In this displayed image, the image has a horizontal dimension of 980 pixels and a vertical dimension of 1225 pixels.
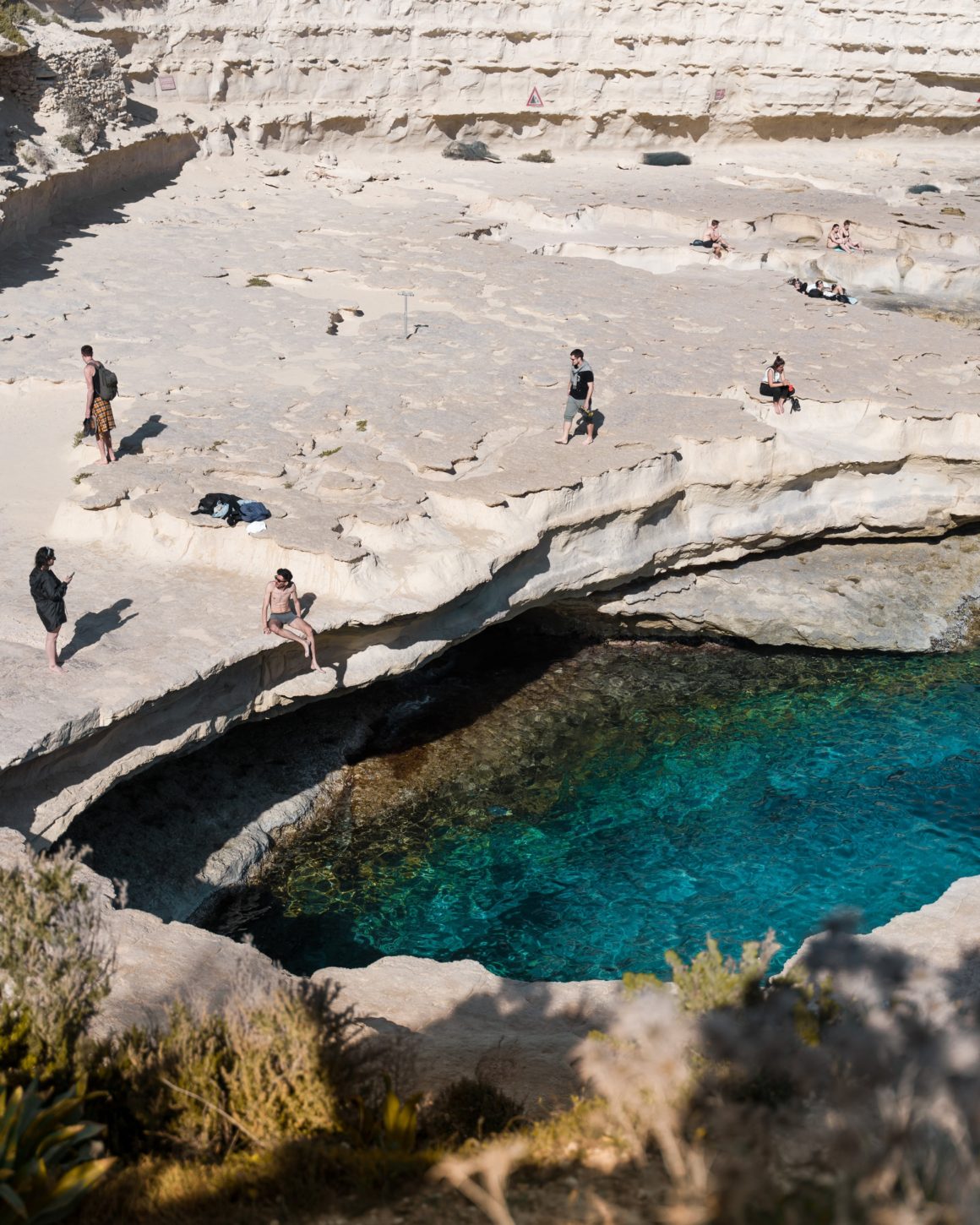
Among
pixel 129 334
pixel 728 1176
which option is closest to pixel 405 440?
pixel 129 334

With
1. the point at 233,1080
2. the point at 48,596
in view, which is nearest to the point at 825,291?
the point at 48,596

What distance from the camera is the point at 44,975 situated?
263 inches

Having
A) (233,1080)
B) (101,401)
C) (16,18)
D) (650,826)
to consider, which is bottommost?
(650,826)

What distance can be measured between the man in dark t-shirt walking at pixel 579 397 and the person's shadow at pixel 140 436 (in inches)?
216

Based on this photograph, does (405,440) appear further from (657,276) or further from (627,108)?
(627,108)

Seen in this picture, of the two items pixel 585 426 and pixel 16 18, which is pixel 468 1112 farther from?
pixel 16 18

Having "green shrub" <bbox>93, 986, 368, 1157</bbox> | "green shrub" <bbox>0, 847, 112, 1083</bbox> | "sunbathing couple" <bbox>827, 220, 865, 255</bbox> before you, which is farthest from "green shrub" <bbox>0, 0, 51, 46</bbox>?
"green shrub" <bbox>93, 986, 368, 1157</bbox>

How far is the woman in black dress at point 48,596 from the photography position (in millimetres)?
10461

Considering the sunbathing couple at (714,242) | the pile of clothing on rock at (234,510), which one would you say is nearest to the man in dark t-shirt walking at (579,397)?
the pile of clothing on rock at (234,510)

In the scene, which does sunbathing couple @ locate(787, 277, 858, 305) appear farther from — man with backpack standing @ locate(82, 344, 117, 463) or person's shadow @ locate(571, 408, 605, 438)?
man with backpack standing @ locate(82, 344, 117, 463)

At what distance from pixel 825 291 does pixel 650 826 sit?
1311cm

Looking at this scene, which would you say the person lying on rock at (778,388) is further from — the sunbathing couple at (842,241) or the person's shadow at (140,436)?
the sunbathing couple at (842,241)

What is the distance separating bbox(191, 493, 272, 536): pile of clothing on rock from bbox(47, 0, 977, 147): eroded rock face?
2143 cm

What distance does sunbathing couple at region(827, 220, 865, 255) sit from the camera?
83.0ft
